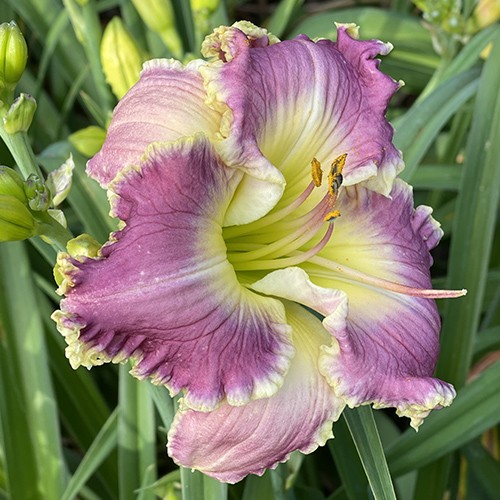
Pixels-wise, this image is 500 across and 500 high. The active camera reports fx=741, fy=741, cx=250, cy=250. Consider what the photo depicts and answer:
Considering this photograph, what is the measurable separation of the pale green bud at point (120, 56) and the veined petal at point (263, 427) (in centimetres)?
51

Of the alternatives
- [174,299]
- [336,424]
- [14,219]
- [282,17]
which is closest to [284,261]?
[174,299]

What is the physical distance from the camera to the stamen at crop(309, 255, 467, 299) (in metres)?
0.65

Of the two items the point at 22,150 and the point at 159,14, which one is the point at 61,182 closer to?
the point at 22,150

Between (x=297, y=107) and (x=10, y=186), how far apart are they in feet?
0.86

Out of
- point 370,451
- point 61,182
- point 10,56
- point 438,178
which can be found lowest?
point 438,178

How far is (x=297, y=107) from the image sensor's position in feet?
2.22

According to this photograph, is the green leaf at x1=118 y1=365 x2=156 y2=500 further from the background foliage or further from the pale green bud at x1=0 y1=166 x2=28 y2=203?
the pale green bud at x1=0 y1=166 x2=28 y2=203

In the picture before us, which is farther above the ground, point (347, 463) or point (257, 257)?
point (257, 257)

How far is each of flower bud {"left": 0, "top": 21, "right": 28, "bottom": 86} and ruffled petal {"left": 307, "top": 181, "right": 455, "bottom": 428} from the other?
1.03ft

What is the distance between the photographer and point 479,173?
3.27 feet

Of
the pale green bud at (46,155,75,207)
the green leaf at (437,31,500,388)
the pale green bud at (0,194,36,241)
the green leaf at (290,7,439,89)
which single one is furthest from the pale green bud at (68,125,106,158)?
the green leaf at (290,7,439,89)

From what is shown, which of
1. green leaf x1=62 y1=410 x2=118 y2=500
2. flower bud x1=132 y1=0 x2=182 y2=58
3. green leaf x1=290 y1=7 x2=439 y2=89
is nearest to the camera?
green leaf x1=62 y1=410 x2=118 y2=500

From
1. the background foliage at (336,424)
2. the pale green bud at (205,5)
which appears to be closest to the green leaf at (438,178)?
the background foliage at (336,424)

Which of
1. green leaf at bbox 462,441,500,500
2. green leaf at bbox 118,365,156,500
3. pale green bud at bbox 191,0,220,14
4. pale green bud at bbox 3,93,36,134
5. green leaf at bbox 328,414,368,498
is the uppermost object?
pale green bud at bbox 3,93,36,134
